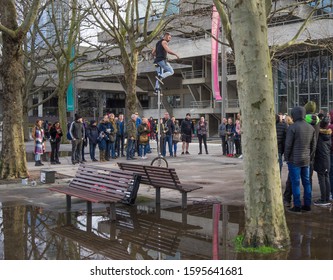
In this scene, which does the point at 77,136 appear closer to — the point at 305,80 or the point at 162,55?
the point at 162,55

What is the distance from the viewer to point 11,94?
40.7ft

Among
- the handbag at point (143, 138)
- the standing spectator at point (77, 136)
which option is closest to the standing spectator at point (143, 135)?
the handbag at point (143, 138)

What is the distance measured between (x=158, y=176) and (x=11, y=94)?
239 inches

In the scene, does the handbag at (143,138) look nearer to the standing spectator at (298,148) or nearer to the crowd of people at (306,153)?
the crowd of people at (306,153)

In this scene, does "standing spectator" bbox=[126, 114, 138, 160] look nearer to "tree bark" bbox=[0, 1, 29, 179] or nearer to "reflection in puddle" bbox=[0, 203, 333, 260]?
"tree bark" bbox=[0, 1, 29, 179]

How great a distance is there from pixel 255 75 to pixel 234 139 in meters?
14.6

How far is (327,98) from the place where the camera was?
4131 cm

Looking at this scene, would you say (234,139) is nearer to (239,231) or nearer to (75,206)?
(75,206)

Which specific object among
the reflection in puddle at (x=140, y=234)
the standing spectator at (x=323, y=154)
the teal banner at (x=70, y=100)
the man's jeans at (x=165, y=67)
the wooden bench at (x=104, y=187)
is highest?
Answer: the teal banner at (x=70, y=100)

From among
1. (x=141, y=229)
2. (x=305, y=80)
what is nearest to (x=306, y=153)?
(x=141, y=229)

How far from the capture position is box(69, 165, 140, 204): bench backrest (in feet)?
25.8

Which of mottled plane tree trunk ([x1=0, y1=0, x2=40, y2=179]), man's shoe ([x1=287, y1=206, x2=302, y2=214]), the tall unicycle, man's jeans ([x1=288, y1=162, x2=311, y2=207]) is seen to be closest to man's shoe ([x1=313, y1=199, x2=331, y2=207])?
man's jeans ([x1=288, y1=162, x2=311, y2=207])

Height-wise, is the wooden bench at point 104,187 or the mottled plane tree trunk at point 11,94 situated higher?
the mottled plane tree trunk at point 11,94

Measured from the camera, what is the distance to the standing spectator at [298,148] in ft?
25.6
